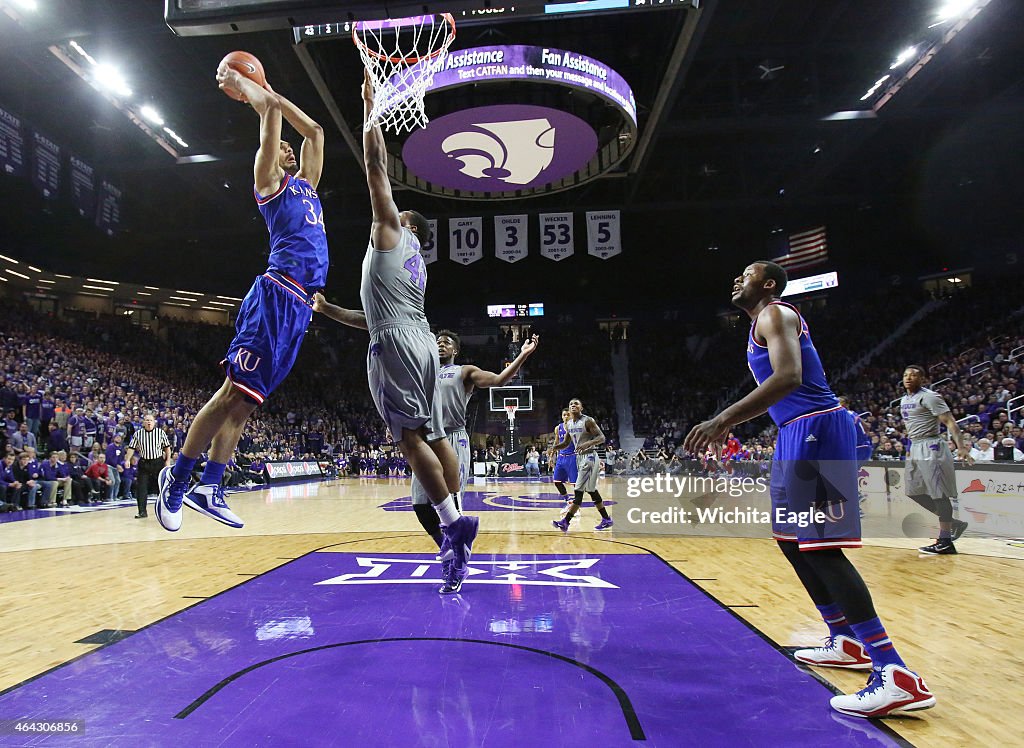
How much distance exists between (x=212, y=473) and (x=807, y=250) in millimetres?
24601

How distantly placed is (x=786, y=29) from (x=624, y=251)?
15.5 metres

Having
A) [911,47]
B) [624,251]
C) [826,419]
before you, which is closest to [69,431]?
[826,419]

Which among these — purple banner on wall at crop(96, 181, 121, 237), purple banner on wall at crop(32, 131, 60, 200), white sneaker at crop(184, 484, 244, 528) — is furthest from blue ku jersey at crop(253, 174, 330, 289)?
purple banner on wall at crop(96, 181, 121, 237)

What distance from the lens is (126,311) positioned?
28.9m

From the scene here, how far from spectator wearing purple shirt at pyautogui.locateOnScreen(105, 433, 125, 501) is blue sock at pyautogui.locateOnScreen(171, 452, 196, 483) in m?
12.1

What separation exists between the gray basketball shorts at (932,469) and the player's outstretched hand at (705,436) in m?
5.58

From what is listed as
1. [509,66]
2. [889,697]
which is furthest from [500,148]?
[889,697]

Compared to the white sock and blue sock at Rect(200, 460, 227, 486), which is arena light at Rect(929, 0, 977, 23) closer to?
the white sock

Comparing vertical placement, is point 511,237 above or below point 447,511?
above

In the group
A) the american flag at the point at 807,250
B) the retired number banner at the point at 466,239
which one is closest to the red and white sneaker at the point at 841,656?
the retired number banner at the point at 466,239

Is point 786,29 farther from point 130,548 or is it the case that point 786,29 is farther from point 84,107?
point 84,107

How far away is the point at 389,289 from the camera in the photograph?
3723 millimetres

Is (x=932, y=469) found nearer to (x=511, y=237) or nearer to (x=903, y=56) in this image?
(x=903, y=56)

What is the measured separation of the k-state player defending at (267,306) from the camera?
294 centimetres
